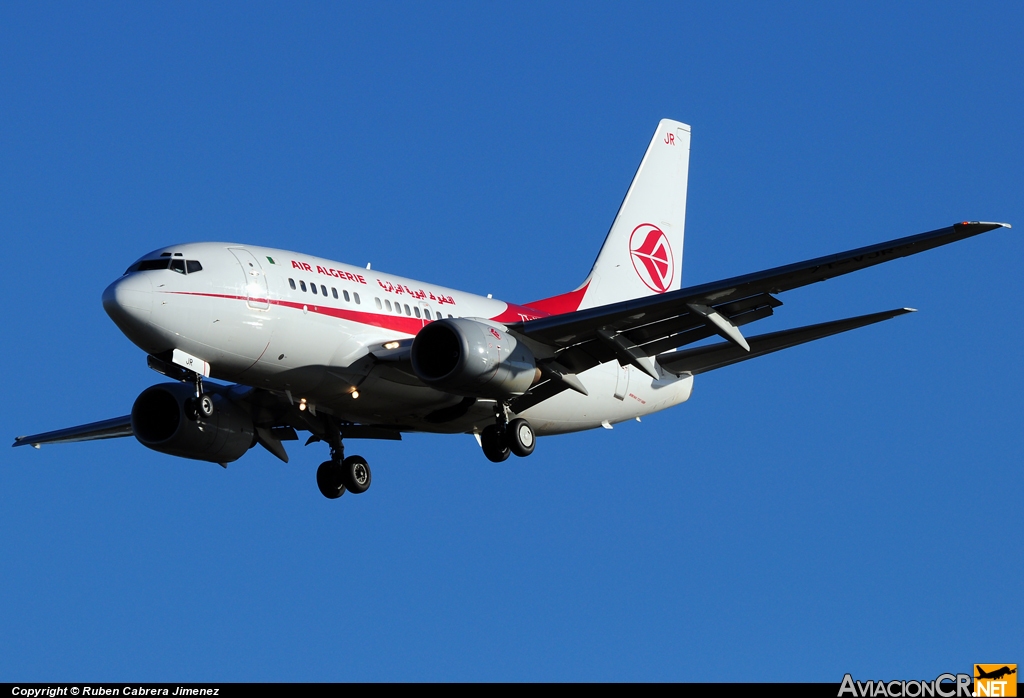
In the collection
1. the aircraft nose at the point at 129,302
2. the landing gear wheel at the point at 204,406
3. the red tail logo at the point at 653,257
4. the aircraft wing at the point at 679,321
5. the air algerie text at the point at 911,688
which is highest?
the red tail logo at the point at 653,257

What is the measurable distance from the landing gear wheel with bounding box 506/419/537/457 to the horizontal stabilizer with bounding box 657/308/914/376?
4.49 metres

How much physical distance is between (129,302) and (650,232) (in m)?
20.2

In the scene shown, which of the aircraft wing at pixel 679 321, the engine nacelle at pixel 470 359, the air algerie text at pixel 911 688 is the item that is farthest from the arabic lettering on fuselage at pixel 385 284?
the air algerie text at pixel 911 688

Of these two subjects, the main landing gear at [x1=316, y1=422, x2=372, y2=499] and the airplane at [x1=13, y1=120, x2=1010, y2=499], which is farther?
the main landing gear at [x1=316, y1=422, x2=372, y2=499]

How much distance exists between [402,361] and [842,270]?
10.5 metres

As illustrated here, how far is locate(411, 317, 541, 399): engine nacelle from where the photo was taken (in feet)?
105

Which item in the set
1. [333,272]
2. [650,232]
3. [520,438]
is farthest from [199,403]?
[650,232]

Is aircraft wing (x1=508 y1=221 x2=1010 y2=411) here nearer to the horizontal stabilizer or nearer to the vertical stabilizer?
the horizontal stabilizer

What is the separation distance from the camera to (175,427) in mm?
35688

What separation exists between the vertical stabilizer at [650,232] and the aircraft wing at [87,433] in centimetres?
1404

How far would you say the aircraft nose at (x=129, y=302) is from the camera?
3022 cm

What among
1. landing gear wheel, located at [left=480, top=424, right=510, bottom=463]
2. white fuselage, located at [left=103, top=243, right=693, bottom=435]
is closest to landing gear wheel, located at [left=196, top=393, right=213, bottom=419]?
white fuselage, located at [left=103, top=243, right=693, bottom=435]

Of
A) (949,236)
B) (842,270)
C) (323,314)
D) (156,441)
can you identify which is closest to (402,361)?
(323,314)

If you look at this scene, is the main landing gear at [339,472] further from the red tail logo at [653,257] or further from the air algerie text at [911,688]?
the air algerie text at [911,688]
